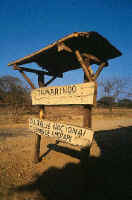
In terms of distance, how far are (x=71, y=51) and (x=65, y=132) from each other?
65.4 inches

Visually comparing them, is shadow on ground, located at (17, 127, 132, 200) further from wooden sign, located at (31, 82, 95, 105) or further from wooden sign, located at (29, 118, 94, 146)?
wooden sign, located at (31, 82, 95, 105)

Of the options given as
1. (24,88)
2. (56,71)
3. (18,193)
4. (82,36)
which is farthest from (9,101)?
(82,36)

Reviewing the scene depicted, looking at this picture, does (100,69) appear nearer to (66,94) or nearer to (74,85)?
(74,85)

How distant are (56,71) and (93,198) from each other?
3262 mm

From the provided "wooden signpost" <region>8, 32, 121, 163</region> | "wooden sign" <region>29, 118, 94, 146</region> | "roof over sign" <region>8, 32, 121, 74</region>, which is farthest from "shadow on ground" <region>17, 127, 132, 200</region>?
"roof over sign" <region>8, 32, 121, 74</region>

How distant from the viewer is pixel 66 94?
7.37ft

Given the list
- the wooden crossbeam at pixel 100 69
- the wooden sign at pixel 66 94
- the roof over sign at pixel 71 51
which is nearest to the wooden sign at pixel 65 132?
the wooden sign at pixel 66 94

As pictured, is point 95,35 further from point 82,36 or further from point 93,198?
point 93,198

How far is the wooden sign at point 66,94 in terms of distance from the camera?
1.93m

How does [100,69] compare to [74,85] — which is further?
[100,69]

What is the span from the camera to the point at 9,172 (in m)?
2.59

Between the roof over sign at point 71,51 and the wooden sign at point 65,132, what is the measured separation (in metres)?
1.56

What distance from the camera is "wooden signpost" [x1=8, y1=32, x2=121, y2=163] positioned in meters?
1.95

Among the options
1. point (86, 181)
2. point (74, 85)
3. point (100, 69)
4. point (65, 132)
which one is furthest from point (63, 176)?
point (100, 69)
